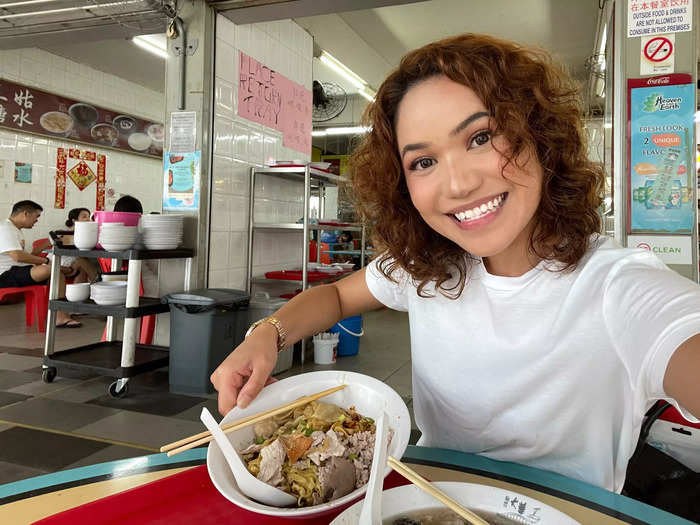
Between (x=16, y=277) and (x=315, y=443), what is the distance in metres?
5.40

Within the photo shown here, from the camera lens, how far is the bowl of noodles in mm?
696

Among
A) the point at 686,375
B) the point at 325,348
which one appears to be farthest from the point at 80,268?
the point at 686,375

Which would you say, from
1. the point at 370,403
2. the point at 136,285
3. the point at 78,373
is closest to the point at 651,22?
the point at 370,403

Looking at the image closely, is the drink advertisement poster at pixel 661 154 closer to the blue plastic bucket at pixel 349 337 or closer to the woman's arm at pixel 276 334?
the woman's arm at pixel 276 334

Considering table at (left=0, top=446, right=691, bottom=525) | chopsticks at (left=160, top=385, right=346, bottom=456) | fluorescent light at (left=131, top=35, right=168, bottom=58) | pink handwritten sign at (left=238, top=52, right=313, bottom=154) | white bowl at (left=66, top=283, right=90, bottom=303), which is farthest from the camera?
fluorescent light at (left=131, top=35, right=168, bottom=58)

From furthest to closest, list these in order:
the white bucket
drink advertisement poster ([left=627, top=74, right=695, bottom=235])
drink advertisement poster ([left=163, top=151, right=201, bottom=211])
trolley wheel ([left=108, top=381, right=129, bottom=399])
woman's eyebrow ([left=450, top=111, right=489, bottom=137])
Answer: the white bucket, drink advertisement poster ([left=163, top=151, right=201, bottom=211]), trolley wheel ([left=108, top=381, right=129, bottom=399]), drink advertisement poster ([left=627, top=74, right=695, bottom=235]), woman's eyebrow ([left=450, top=111, right=489, bottom=137])


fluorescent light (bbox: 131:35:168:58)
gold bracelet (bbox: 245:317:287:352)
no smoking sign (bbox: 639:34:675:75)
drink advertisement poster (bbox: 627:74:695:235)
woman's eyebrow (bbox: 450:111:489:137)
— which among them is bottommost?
gold bracelet (bbox: 245:317:287:352)

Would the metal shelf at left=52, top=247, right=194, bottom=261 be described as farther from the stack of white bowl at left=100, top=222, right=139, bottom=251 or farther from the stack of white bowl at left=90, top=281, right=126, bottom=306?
the stack of white bowl at left=90, top=281, right=126, bottom=306

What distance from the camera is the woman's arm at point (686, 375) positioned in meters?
0.72

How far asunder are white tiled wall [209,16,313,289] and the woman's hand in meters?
3.11

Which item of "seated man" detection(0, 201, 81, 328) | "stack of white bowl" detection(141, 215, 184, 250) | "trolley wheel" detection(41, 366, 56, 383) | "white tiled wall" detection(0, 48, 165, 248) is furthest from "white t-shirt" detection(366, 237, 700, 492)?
"white tiled wall" detection(0, 48, 165, 248)

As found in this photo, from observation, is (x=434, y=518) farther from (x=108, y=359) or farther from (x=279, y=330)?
(x=108, y=359)

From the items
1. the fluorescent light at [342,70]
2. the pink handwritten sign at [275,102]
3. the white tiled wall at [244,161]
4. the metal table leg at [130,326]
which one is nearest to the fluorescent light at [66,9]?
the white tiled wall at [244,161]

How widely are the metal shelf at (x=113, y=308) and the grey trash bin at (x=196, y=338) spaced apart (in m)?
0.13
